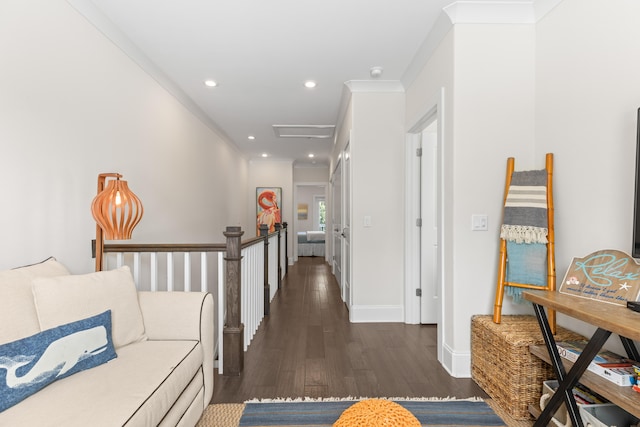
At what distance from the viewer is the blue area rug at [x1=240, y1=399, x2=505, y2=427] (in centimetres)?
176

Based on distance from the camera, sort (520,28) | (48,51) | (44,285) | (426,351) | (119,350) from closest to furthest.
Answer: (44,285), (119,350), (48,51), (520,28), (426,351)

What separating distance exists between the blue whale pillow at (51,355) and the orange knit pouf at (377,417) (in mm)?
1087

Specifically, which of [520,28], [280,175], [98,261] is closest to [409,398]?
[98,261]

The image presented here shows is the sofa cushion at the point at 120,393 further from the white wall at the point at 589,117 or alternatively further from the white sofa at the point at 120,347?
the white wall at the point at 589,117

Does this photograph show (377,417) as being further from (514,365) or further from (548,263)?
(548,263)

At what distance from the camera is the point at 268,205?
26.0 ft

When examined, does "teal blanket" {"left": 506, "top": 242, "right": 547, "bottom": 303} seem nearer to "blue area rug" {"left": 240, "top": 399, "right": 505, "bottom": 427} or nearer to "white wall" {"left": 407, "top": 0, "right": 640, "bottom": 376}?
"white wall" {"left": 407, "top": 0, "right": 640, "bottom": 376}

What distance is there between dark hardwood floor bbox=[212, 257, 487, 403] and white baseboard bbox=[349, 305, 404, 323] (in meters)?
0.09

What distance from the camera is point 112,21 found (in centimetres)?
240

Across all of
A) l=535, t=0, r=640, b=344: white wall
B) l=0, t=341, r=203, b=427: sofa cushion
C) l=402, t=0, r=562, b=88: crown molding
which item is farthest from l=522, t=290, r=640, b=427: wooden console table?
l=402, t=0, r=562, b=88: crown molding

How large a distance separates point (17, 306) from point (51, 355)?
274mm

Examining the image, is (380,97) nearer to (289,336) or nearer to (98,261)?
(289,336)

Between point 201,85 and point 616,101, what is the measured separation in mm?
3474

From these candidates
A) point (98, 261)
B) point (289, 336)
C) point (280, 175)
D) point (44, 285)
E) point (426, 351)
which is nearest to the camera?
point (44, 285)
